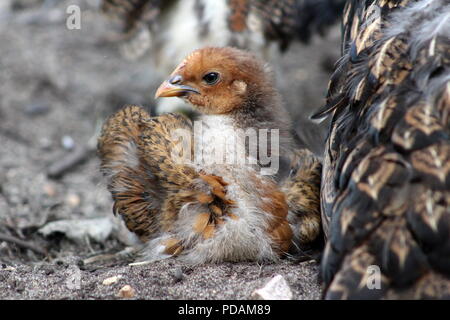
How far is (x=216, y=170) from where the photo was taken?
9.62 feet

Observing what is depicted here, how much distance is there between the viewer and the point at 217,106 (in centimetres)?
326

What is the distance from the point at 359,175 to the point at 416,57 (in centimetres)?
51

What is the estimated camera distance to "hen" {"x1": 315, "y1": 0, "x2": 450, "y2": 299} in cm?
207

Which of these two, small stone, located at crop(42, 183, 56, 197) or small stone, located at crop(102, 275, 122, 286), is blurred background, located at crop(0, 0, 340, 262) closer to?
small stone, located at crop(42, 183, 56, 197)

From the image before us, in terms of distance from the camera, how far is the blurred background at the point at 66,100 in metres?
3.89

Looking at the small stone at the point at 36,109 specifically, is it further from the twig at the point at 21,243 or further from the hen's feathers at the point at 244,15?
the twig at the point at 21,243

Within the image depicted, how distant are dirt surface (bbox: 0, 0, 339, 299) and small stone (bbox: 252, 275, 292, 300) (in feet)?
0.15

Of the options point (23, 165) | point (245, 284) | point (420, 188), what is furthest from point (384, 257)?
point (23, 165)

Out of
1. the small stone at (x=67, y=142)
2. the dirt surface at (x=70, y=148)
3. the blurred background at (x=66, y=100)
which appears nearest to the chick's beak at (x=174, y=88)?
the blurred background at (x=66, y=100)

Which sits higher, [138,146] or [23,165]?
[138,146]

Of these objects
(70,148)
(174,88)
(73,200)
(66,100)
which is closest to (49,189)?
(73,200)

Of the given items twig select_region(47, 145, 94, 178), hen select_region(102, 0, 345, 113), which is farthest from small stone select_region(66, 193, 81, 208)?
hen select_region(102, 0, 345, 113)

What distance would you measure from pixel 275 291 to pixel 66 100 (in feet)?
12.8
